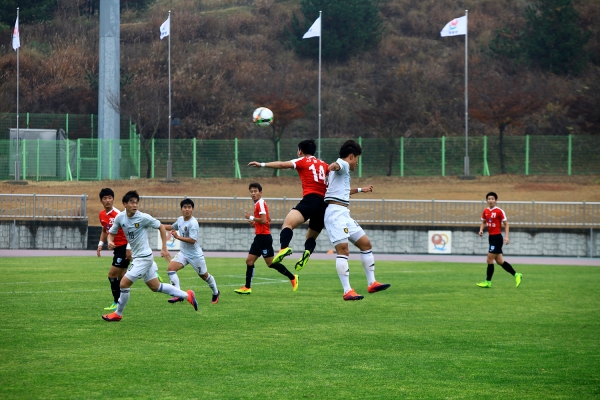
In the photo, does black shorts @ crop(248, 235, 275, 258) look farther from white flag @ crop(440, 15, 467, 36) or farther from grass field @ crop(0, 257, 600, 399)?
white flag @ crop(440, 15, 467, 36)

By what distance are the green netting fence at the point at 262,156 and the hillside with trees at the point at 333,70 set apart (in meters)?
1.54

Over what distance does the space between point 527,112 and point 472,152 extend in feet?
17.0

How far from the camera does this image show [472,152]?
46.2m

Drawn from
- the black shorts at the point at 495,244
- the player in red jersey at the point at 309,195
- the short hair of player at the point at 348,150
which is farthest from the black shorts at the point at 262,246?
the black shorts at the point at 495,244

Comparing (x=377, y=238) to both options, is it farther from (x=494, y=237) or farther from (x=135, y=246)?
(x=135, y=246)

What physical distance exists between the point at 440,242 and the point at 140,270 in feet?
72.6

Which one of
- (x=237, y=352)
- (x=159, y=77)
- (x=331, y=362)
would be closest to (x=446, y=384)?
(x=331, y=362)

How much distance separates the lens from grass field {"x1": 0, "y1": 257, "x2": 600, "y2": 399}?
7.47 meters

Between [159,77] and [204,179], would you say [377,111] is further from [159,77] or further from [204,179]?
[159,77]

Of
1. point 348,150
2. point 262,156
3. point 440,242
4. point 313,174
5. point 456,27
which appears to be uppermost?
point 456,27

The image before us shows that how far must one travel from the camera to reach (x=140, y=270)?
11672 millimetres

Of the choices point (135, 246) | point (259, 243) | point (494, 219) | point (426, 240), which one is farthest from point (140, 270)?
point (426, 240)

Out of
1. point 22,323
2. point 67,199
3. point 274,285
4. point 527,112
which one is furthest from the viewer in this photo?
point 527,112

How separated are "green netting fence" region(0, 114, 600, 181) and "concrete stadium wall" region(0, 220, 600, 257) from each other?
11.1m
